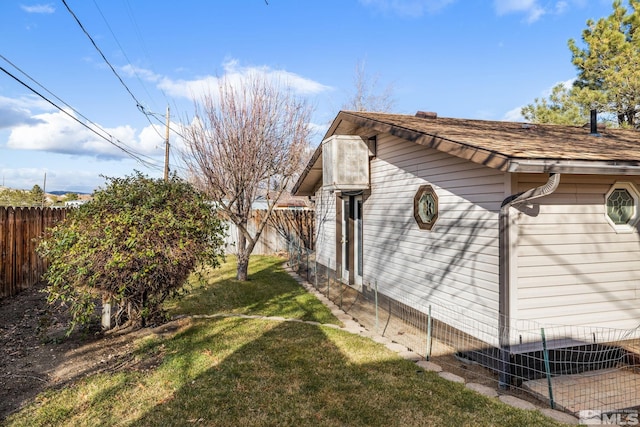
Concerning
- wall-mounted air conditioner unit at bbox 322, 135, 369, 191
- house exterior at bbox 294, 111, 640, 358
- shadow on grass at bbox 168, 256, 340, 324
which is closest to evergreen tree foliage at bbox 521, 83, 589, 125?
house exterior at bbox 294, 111, 640, 358

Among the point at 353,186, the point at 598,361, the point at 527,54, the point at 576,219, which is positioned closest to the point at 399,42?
the point at 527,54

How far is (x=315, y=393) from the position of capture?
4.17 metres

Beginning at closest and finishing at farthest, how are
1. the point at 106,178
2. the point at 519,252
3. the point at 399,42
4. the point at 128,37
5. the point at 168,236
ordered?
the point at 519,252 < the point at 168,236 < the point at 106,178 < the point at 128,37 < the point at 399,42

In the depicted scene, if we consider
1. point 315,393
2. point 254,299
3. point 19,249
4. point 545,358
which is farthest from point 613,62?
point 19,249

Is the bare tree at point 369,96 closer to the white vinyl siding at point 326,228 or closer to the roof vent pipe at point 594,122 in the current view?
the white vinyl siding at point 326,228

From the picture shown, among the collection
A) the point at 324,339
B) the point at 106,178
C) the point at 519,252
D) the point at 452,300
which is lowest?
the point at 324,339

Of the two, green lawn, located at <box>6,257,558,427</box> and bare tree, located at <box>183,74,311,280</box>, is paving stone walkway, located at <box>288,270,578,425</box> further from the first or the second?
bare tree, located at <box>183,74,311,280</box>

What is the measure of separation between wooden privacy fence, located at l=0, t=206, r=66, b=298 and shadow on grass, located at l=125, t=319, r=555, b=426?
525cm

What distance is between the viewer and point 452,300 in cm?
561

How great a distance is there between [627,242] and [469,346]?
2.63m

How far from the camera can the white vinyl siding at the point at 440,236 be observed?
16.0 feet

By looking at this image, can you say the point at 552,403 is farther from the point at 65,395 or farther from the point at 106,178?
the point at 106,178

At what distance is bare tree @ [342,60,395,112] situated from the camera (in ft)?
82.1

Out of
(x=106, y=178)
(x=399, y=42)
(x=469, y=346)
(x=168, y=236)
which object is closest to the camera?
(x=469, y=346)
